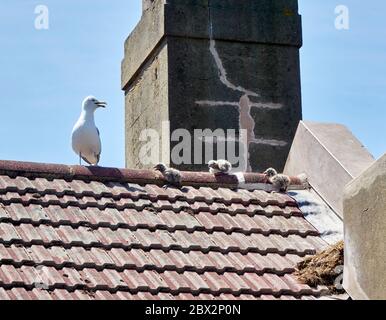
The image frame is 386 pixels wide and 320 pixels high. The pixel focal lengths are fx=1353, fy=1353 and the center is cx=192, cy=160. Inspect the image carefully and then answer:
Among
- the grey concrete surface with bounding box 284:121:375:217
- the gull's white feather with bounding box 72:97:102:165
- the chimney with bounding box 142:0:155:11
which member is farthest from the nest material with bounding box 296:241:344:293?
the chimney with bounding box 142:0:155:11

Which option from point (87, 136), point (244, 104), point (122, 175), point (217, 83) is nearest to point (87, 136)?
point (87, 136)

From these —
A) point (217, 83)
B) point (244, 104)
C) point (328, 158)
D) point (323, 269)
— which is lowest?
point (323, 269)

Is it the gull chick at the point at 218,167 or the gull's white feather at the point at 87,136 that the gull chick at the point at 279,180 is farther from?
the gull's white feather at the point at 87,136

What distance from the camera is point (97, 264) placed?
26.0ft

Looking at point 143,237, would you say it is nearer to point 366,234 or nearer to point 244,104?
point 366,234

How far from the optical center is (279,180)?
956 cm

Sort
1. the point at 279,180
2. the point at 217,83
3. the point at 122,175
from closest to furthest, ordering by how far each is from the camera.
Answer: the point at 122,175, the point at 279,180, the point at 217,83

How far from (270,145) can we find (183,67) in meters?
0.96

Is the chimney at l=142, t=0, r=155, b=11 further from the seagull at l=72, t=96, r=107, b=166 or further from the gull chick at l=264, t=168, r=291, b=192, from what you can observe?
the gull chick at l=264, t=168, r=291, b=192

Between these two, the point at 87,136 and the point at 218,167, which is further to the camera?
the point at 87,136

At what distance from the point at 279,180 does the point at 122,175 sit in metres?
1.16

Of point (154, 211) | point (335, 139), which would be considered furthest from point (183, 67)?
point (154, 211)

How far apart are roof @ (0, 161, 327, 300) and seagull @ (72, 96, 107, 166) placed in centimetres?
105

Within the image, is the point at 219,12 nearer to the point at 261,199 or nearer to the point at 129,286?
the point at 261,199
